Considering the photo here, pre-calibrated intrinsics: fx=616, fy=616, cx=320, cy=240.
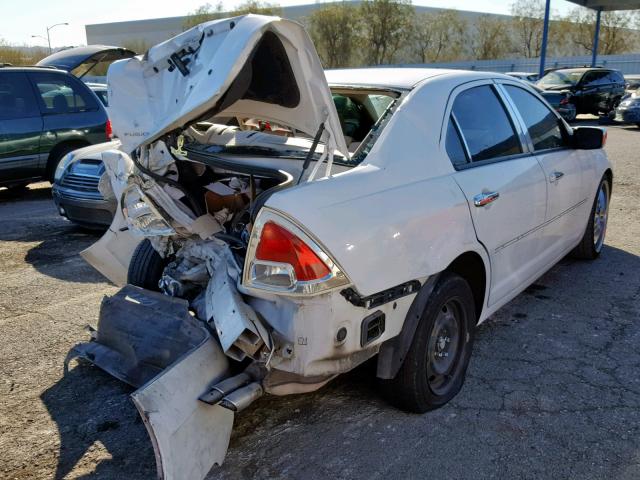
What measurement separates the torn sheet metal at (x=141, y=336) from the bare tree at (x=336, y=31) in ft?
160

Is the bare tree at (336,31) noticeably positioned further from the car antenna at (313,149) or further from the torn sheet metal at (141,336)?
the car antenna at (313,149)

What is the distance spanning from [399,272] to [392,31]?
170ft

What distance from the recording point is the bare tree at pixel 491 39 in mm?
54250

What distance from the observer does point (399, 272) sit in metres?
2.77

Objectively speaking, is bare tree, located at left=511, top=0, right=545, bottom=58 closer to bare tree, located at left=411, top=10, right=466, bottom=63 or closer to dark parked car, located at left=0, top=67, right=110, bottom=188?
bare tree, located at left=411, top=10, right=466, bottom=63

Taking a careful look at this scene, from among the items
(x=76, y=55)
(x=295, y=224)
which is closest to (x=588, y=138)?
(x=295, y=224)

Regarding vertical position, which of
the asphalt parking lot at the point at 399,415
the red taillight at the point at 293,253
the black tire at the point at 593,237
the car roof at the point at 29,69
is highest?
the car roof at the point at 29,69

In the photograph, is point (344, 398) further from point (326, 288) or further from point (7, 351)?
point (7, 351)

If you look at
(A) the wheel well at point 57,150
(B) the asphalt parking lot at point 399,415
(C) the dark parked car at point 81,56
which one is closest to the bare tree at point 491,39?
(C) the dark parked car at point 81,56

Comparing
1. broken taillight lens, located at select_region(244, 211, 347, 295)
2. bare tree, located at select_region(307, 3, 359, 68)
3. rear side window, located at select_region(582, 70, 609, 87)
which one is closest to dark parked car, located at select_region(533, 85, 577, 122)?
rear side window, located at select_region(582, 70, 609, 87)

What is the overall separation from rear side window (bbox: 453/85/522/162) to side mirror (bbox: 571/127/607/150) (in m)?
0.95

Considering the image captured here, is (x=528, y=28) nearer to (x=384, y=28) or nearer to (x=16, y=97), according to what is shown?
(x=384, y=28)

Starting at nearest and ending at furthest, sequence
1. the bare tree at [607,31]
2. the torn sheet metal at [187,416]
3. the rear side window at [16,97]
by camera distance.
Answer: the torn sheet metal at [187,416] < the rear side window at [16,97] < the bare tree at [607,31]

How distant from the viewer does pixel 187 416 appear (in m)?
2.54
